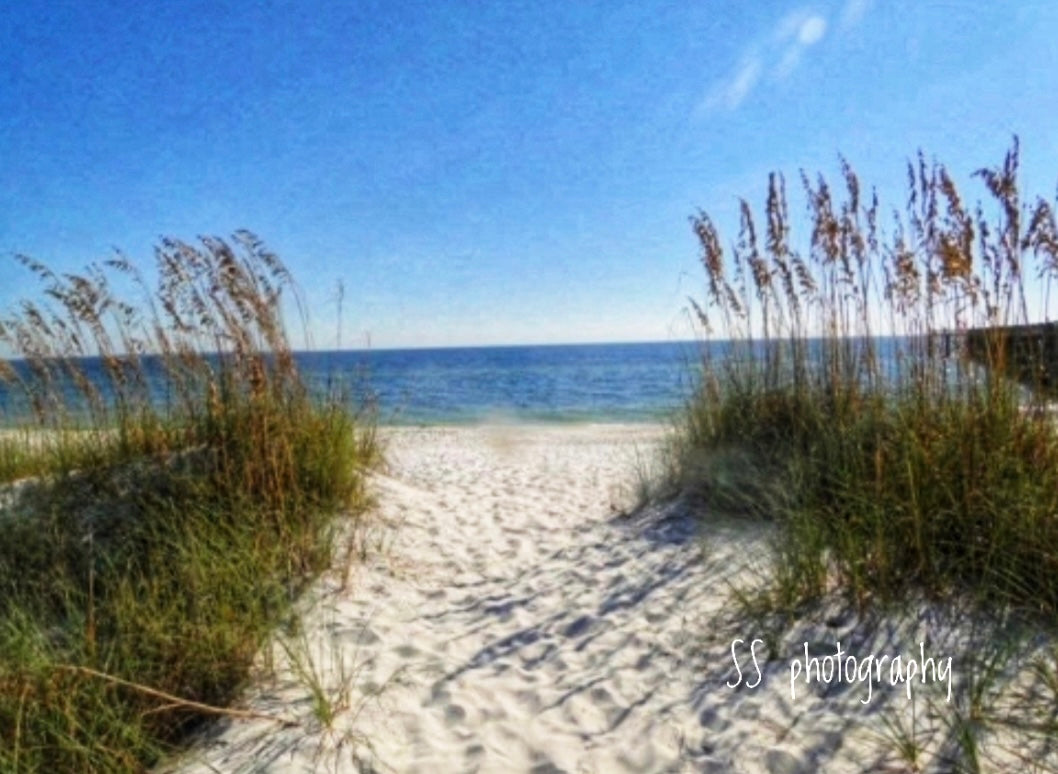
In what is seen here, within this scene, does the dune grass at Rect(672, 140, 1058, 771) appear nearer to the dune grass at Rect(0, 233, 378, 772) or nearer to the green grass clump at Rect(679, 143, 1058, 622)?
the green grass clump at Rect(679, 143, 1058, 622)

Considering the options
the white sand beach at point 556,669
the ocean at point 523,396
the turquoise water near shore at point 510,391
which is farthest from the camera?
the ocean at point 523,396

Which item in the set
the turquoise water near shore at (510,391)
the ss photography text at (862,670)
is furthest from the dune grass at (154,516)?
the ss photography text at (862,670)

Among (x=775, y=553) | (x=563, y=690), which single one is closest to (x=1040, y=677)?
(x=775, y=553)

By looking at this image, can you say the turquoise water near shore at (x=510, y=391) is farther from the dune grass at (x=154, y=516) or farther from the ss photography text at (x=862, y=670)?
the ss photography text at (x=862, y=670)

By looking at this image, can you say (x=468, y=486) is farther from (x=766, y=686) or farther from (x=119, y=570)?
(x=766, y=686)

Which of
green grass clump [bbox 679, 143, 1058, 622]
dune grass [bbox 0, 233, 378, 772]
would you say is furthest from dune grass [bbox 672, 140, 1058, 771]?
dune grass [bbox 0, 233, 378, 772]

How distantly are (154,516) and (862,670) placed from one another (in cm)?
409

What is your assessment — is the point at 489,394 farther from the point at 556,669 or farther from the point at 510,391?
the point at 556,669

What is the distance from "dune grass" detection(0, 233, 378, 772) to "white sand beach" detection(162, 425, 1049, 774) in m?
0.28

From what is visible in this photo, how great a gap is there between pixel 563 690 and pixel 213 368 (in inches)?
148

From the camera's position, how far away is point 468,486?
7258 millimetres

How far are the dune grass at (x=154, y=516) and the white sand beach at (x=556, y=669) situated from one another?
278 mm

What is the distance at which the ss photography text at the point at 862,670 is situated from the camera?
2654 mm

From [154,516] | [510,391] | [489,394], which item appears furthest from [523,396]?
[154,516]
